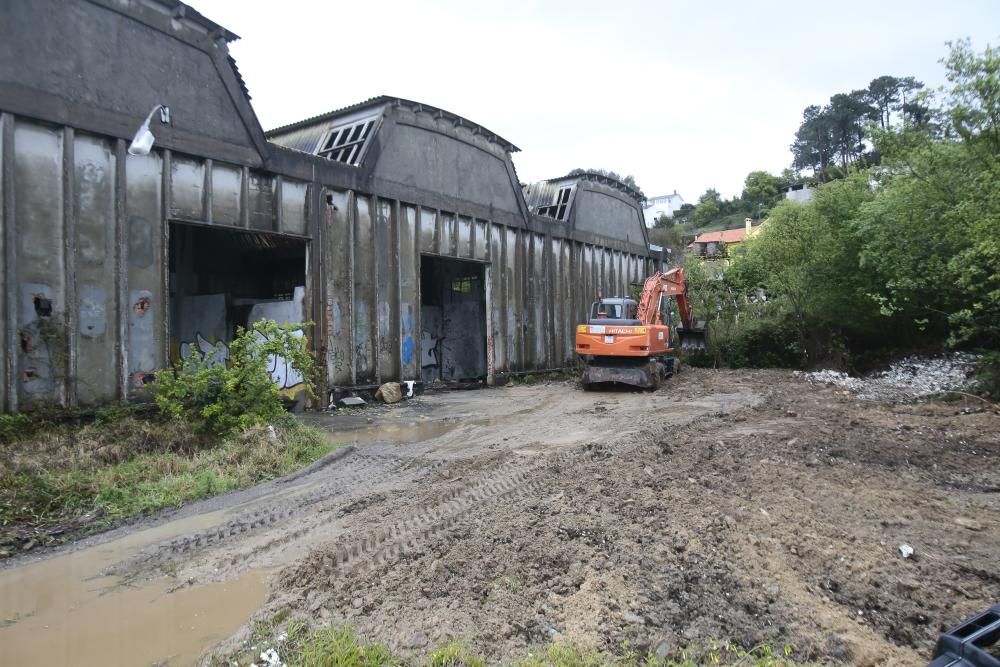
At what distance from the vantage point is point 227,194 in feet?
35.7

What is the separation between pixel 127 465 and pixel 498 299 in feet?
38.5

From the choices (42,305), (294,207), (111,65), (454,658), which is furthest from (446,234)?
(454,658)

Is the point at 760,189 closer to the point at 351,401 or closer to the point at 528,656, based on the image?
the point at 351,401

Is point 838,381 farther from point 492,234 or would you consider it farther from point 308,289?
point 308,289

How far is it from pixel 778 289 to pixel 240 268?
55.5 ft

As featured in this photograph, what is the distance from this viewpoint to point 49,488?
5.90 meters

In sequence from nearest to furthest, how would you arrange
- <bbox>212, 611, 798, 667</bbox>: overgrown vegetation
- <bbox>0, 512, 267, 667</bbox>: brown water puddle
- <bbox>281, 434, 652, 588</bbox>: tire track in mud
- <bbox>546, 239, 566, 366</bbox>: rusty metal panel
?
<bbox>212, 611, 798, 667</bbox>: overgrown vegetation < <bbox>0, 512, 267, 667</bbox>: brown water puddle < <bbox>281, 434, 652, 588</bbox>: tire track in mud < <bbox>546, 239, 566, 366</bbox>: rusty metal panel

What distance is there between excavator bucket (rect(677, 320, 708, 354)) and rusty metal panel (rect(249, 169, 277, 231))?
14.7 metres

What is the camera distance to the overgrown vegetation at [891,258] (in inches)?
422

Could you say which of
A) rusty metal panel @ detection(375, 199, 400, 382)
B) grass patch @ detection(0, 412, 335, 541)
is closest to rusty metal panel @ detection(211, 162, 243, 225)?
rusty metal panel @ detection(375, 199, 400, 382)

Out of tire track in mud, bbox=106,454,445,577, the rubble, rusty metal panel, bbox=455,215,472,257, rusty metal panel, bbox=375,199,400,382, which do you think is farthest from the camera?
rusty metal panel, bbox=455,215,472,257

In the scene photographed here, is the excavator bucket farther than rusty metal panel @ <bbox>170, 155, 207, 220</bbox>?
Yes

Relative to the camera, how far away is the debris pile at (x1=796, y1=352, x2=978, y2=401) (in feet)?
43.0

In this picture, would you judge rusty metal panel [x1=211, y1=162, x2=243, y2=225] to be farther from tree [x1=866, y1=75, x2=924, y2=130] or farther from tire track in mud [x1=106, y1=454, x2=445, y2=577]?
tree [x1=866, y1=75, x2=924, y2=130]
